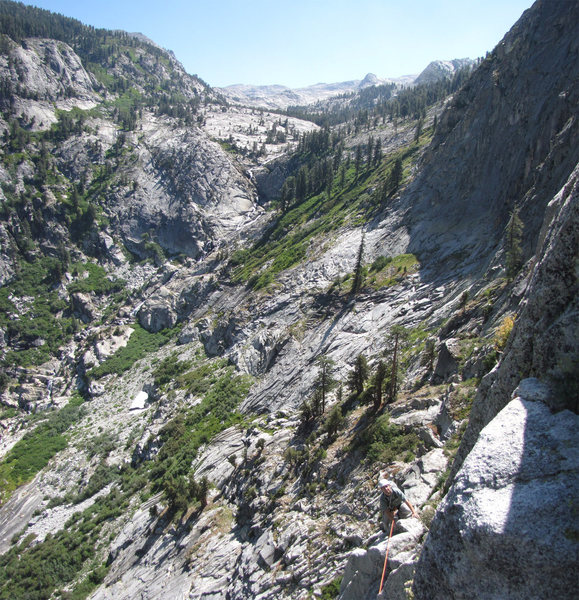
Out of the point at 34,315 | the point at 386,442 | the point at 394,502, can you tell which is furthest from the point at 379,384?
the point at 34,315

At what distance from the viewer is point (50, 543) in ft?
134

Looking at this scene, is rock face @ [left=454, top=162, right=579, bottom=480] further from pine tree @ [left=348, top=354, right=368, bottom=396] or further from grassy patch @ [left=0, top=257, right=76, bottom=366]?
grassy patch @ [left=0, top=257, right=76, bottom=366]

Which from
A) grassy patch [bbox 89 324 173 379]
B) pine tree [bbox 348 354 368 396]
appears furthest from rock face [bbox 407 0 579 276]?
grassy patch [bbox 89 324 173 379]

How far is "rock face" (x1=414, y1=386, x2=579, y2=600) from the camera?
5695 millimetres

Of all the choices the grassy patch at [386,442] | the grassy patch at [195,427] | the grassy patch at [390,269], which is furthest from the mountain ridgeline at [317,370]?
the grassy patch at [390,269]

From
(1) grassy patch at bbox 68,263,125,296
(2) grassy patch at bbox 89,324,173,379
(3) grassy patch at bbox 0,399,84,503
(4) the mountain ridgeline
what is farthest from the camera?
(1) grassy patch at bbox 68,263,125,296

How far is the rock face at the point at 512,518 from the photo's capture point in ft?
18.7

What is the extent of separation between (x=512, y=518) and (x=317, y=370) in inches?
1554

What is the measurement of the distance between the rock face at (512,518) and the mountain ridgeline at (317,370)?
41 millimetres

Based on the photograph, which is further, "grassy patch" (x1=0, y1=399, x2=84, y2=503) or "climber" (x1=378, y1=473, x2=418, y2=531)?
"grassy patch" (x1=0, y1=399, x2=84, y2=503)

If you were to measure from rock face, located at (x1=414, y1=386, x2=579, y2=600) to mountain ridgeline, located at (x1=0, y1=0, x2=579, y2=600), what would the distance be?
4 centimetres

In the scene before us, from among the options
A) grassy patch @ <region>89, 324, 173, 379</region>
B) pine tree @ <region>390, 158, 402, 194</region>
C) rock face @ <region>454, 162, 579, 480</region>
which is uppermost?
pine tree @ <region>390, 158, 402, 194</region>

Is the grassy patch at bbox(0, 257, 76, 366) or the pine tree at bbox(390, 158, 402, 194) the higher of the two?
the pine tree at bbox(390, 158, 402, 194)

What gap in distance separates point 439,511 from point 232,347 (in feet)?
198
